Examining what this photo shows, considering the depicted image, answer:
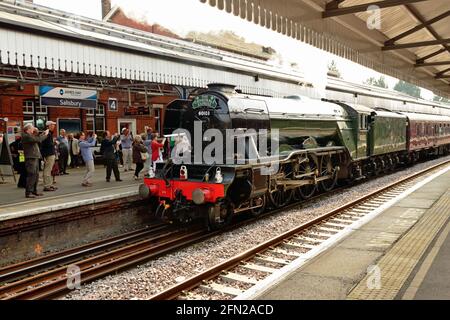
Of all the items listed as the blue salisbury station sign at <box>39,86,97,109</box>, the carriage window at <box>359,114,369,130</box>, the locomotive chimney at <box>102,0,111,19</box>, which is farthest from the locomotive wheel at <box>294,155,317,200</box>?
the locomotive chimney at <box>102,0,111,19</box>

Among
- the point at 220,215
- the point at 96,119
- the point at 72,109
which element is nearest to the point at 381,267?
the point at 220,215

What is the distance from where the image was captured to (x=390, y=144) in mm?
16375

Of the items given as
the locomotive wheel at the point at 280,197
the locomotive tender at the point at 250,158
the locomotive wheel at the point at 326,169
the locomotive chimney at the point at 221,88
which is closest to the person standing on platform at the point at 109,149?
the locomotive tender at the point at 250,158

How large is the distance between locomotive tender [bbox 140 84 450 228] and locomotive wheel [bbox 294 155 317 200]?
0.03 meters

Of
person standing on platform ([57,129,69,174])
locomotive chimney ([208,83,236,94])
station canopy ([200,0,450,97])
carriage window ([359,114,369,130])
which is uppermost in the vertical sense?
station canopy ([200,0,450,97])

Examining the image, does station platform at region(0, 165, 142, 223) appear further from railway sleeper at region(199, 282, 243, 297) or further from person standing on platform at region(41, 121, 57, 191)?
railway sleeper at region(199, 282, 243, 297)

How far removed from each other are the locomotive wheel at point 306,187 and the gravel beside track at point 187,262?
0.84 metres

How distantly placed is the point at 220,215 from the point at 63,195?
380 cm

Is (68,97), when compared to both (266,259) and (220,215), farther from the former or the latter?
(266,259)

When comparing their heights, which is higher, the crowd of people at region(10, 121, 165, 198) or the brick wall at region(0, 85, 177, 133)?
the brick wall at region(0, 85, 177, 133)

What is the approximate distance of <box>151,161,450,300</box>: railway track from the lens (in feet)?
16.7

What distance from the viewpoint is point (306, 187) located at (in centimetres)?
1153
